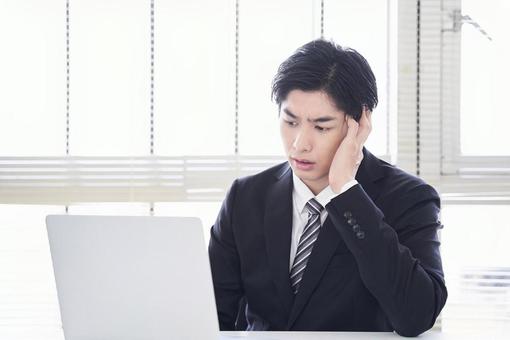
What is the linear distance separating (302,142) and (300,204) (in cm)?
20

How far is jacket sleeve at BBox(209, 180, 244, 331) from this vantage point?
2.15m

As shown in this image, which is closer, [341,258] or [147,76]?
[341,258]

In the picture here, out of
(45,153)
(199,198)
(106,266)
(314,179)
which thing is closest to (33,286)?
(45,153)

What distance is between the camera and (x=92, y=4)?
3.12 m

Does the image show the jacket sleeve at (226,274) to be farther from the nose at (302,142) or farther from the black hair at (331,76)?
the black hair at (331,76)

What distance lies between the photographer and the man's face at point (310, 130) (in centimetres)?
205

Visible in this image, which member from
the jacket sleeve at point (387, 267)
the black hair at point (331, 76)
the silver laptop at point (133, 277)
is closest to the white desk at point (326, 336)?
the jacket sleeve at point (387, 267)

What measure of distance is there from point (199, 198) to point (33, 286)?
0.76m

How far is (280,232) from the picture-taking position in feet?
6.89

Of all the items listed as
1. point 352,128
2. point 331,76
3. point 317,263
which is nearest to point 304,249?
point 317,263

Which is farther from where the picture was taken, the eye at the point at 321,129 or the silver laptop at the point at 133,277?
the eye at the point at 321,129

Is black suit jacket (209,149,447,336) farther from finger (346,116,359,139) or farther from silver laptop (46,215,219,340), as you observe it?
silver laptop (46,215,219,340)

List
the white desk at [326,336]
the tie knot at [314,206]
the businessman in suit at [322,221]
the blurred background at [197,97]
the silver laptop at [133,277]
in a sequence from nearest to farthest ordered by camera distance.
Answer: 1. the silver laptop at [133,277]
2. the white desk at [326,336]
3. the businessman in suit at [322,221]
4. the tie knot at [314,206]
5. the blurred background at [197,97]

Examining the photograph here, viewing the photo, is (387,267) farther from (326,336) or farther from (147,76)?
(147,76)
